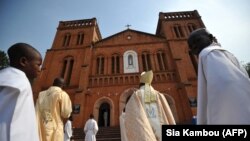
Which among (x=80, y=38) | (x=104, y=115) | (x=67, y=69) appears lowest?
(x=104, y=115)

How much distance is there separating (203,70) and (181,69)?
55.1 ft

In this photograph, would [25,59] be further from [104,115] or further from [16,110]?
[104,115]

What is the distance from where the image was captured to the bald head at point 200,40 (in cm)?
217

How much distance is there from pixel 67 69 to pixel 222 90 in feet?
63.4

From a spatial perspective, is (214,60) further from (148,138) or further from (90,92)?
(90,92)

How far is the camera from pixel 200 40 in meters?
2.18

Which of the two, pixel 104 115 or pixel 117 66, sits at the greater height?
pixel 117 66

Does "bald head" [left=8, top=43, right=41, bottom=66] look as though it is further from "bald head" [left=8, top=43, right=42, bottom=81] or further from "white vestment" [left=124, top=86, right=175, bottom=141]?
"white vestment" [left=124, top=86, right=175, bottom=141]

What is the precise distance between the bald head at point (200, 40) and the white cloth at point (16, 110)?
1.64 m

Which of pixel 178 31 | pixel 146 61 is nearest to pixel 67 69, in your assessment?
pixel 146 61

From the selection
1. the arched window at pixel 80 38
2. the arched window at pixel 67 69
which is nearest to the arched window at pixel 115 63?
the arched window at pixel 67 69

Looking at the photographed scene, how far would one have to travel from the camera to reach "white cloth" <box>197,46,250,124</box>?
5.02 feet

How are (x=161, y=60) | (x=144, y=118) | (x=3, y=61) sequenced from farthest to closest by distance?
(x=161, y=60)
(x=3, y=61)
(x=144, y=118)

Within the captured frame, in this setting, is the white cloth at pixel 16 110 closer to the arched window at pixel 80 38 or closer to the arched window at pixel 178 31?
the arched window at pixel 80 38
